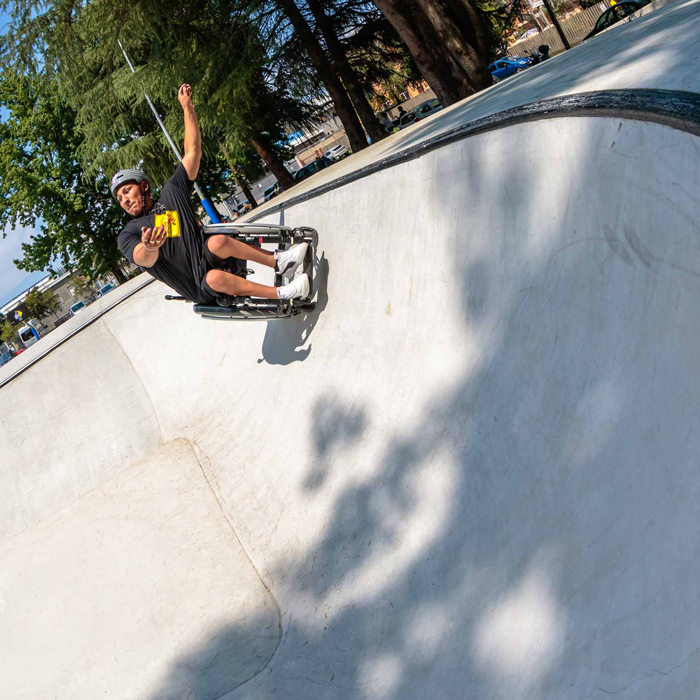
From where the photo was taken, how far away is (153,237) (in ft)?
15.8

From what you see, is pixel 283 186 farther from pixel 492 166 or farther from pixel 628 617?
pixel 628 617

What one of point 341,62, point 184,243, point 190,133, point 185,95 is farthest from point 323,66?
point 184,243

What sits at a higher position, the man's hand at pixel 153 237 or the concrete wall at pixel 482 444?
the man's hand at pixel 153 237

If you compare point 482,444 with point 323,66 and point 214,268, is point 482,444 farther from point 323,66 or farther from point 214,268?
point 323,66

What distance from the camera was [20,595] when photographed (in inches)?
203

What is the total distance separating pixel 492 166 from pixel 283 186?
22785mm

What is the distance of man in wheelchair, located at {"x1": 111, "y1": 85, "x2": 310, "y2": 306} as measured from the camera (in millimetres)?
4906

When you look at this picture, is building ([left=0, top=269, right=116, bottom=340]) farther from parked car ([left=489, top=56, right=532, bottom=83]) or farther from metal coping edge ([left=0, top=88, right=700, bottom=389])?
metal coping edge ([left=0, top=88, right=700, bottom=389])

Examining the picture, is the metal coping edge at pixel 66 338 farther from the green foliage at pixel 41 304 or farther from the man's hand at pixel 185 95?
the green foliage at pixel 41 304

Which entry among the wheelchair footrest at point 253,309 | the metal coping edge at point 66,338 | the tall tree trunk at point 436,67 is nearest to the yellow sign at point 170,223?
the wheelchair footrest at point 253,309

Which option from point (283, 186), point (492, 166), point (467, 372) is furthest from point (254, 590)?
point (283, 186)

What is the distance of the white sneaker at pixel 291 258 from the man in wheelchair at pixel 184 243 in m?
0.15

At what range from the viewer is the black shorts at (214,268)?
16.6 feet

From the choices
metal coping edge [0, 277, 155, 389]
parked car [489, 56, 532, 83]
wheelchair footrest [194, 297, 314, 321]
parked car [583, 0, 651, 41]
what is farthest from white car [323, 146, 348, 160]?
wheelchair footrest [194, 297, 314, 321]
